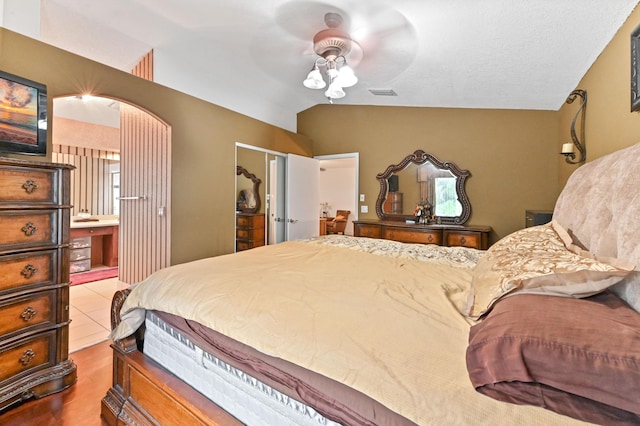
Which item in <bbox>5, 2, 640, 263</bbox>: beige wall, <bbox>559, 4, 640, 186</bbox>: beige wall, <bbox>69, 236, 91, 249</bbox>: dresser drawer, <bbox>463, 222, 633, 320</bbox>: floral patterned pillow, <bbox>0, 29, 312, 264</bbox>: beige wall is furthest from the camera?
<bbox>69, 236, 91, 249</bbox>: dresser drawer

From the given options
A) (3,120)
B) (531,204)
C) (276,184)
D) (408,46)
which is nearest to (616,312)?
(408,46)

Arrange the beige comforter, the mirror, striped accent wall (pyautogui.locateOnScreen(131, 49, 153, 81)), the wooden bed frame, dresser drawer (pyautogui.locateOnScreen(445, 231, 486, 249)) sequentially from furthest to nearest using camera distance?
the mirror
dresser drawer (pyautogui.locateOnScreen(445, 231, 486, 249))
striped accent wall (pyautogui.locateOnScreen(131, 49, 153, 81))
the wooden bed frame
the beige comforter

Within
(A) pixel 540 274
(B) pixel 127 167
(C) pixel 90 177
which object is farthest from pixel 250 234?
(A) pixel 540 274

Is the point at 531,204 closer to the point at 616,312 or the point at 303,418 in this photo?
the point at 616,312

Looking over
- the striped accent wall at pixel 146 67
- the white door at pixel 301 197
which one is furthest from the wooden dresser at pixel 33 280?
the white door at pixel 301 197

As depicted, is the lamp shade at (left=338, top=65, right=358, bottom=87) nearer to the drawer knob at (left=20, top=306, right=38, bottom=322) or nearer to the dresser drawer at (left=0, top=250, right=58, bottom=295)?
the dresser drawer at (left=0, top=250, right=58, bottom=295)

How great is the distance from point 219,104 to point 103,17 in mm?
1426

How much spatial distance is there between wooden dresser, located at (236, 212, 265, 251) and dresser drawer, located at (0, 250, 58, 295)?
2340mm

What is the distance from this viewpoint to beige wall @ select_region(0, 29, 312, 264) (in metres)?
2.23

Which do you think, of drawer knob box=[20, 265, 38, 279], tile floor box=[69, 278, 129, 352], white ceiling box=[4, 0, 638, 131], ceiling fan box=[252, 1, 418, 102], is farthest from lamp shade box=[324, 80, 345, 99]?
tile floor box=[69, 278, 129, 352]

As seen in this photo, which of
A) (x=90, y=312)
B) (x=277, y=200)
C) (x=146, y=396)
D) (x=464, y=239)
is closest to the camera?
(x=146, y=396)

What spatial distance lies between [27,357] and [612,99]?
4522 mm

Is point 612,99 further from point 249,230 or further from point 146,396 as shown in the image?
point 249,230

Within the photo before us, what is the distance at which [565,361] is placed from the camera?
65 cm
